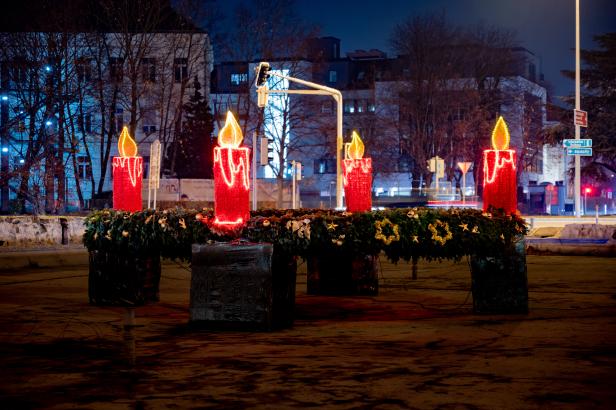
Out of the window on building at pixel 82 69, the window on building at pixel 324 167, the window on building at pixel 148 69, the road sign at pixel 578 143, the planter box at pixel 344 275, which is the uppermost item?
the window on building at pixel 148 69

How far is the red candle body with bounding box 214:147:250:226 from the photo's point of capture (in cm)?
1232

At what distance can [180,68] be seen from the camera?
56.1 metres

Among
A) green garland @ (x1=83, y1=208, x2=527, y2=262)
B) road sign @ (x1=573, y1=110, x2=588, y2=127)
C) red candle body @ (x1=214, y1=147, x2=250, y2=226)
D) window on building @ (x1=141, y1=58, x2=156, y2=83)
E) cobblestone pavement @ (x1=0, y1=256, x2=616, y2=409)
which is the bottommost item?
cobblestone pavement @ (x1=0, y1=256, x2=616, y2=409)

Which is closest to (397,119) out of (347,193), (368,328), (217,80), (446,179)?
(446,179)

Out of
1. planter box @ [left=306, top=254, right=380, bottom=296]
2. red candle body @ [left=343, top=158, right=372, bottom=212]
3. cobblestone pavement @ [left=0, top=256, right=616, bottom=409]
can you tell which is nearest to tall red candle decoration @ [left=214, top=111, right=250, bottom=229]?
cobblestone pavement @ [left=0, top=256, right=616, bottom=409]

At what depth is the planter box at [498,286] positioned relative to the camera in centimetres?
1357

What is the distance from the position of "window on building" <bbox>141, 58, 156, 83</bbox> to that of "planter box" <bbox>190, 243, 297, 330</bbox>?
3721cm

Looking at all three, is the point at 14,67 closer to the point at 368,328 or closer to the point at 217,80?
the point at 368,328

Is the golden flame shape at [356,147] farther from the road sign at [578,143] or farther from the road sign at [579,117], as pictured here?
the road sign at [579,117]

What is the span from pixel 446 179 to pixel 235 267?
61012mm

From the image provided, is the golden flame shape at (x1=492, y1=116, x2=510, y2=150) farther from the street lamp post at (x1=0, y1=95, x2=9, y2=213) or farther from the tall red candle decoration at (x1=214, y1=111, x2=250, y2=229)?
the street lamp post at (x1=0, y1=95, x2=9, y2=213)

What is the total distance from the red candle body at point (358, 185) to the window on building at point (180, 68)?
34.7 metres

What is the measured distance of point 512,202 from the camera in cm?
1397

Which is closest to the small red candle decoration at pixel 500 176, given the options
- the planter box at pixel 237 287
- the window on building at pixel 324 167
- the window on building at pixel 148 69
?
the planter box at pixel 237 287
